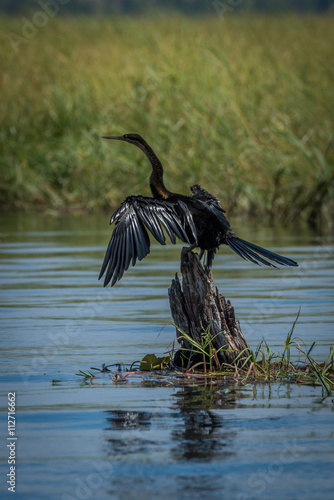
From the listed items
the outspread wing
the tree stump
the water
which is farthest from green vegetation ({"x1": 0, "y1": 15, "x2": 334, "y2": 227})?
the outspread wing

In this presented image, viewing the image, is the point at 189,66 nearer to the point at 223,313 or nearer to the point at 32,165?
the point at 32,165

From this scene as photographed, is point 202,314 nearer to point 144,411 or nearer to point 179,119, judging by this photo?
point 144,411

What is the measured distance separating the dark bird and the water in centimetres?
81

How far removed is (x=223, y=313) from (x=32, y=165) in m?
12.2

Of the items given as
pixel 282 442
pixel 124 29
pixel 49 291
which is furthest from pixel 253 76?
pixel 282 442

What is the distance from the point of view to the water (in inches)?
186

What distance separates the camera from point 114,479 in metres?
4.73

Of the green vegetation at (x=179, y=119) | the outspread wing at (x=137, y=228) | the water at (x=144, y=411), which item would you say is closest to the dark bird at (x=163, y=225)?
the outspread wing at (x=137, y=228)

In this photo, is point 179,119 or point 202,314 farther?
point 179,119

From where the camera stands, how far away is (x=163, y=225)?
256 inches

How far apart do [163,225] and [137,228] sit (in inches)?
6.5

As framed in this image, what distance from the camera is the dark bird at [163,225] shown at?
6465mm

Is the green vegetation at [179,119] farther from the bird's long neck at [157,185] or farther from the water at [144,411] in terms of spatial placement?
the bird's long neck at [157,185]

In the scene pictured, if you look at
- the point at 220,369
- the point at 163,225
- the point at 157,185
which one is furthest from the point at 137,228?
the point at 220,369
